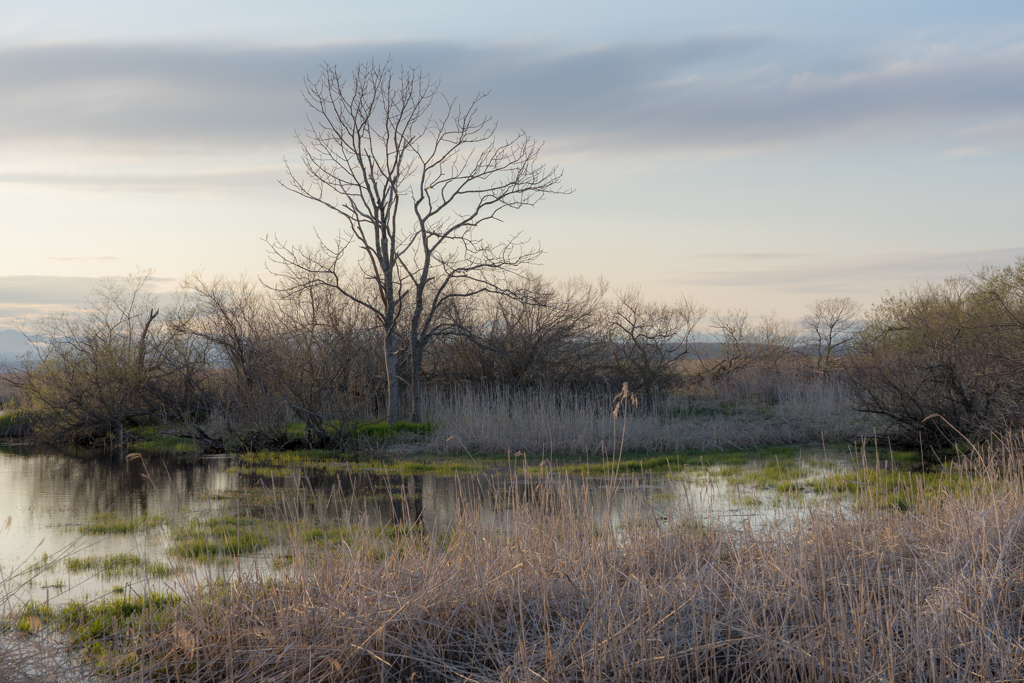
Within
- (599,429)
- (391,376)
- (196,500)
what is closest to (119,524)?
(196,500)

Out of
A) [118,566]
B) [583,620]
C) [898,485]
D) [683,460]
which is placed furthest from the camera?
[683,460]

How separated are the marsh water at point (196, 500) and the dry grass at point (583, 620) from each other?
28.2 inches

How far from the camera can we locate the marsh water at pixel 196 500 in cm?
634

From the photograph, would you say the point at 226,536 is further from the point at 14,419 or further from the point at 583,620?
the point at 14,419

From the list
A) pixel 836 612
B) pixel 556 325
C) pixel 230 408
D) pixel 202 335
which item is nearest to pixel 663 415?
pixel 556 325

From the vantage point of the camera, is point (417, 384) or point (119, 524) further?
point (417, 384)

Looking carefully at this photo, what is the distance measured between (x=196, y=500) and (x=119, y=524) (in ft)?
6.30

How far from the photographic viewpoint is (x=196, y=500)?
429 inches

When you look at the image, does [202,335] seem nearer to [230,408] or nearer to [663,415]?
[230,408]

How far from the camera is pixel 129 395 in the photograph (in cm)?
2117

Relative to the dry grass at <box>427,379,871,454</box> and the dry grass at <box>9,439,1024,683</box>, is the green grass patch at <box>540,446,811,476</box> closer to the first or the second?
the dry grass at <box>427,379,871,454</box>

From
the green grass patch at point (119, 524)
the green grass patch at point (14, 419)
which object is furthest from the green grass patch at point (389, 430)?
the green grass patch at point (14, 419)

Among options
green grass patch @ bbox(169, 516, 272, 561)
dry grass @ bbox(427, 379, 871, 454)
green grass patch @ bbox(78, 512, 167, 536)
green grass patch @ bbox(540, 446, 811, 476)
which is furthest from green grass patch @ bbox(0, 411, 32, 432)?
green grass patch @ bbox(540, 446, 811, 476)

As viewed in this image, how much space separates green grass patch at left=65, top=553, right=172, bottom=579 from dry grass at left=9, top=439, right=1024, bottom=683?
2016 mm
